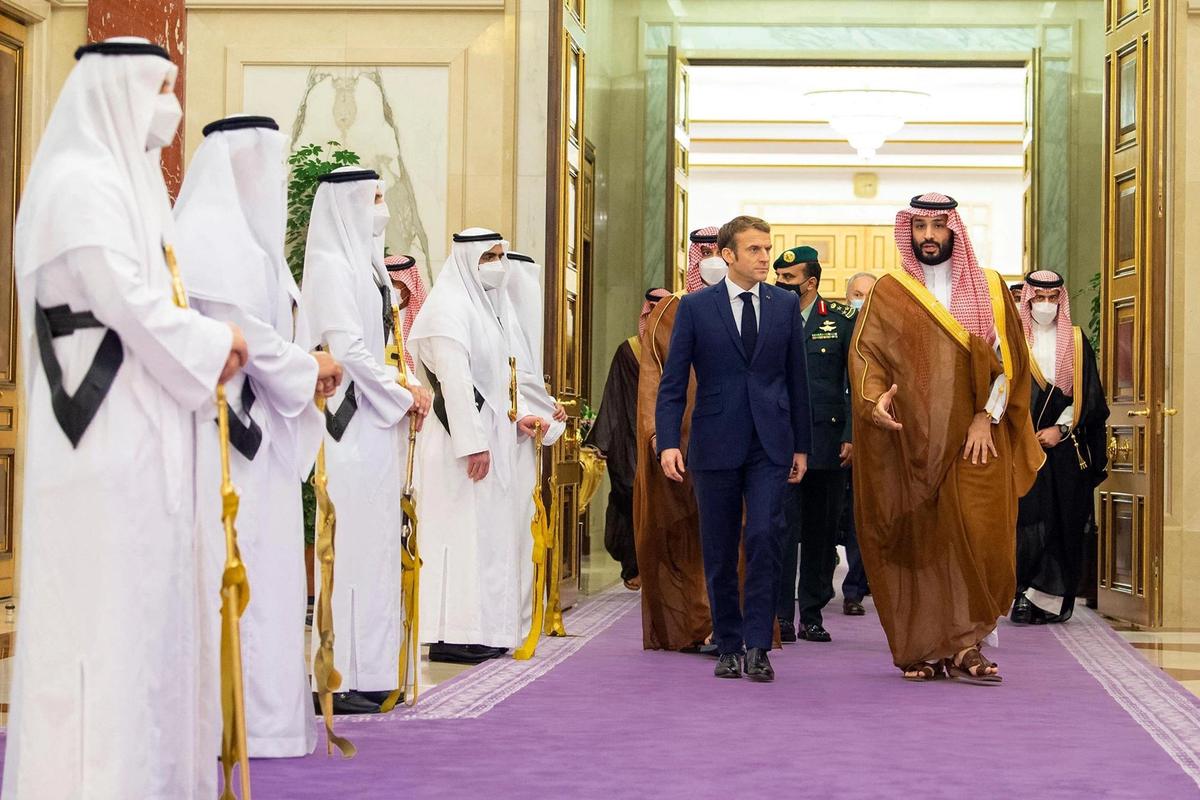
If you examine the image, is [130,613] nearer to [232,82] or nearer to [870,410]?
[870,410]

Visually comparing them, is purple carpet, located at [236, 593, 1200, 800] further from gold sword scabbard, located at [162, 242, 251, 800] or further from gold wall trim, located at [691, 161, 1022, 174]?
gold wall trim, located at [691, 161, 1022, 174]

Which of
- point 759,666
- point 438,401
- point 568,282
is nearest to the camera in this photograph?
point 759,666

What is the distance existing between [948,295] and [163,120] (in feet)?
11.4

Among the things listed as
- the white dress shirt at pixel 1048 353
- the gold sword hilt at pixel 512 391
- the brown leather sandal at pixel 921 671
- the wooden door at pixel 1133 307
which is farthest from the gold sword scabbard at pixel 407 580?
the wooden door at pixel 1133 307

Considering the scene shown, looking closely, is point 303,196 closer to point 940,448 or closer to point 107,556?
point 940,448

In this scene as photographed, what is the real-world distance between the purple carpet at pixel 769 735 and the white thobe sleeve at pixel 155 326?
1043mm

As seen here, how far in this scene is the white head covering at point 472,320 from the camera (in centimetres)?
638

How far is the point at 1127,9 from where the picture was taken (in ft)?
28.8

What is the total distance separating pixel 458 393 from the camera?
6.32 m

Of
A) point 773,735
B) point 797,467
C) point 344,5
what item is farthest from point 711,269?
point 773,735

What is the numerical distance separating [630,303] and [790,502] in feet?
19.0

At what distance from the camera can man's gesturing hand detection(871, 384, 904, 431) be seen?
19.4ft

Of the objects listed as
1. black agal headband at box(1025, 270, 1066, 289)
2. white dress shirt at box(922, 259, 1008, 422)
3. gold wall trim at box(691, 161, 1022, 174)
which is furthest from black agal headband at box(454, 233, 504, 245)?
gold wall trim at box(691, 161, 1022, 174)

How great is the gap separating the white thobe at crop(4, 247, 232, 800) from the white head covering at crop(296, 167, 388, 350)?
5.27ft
